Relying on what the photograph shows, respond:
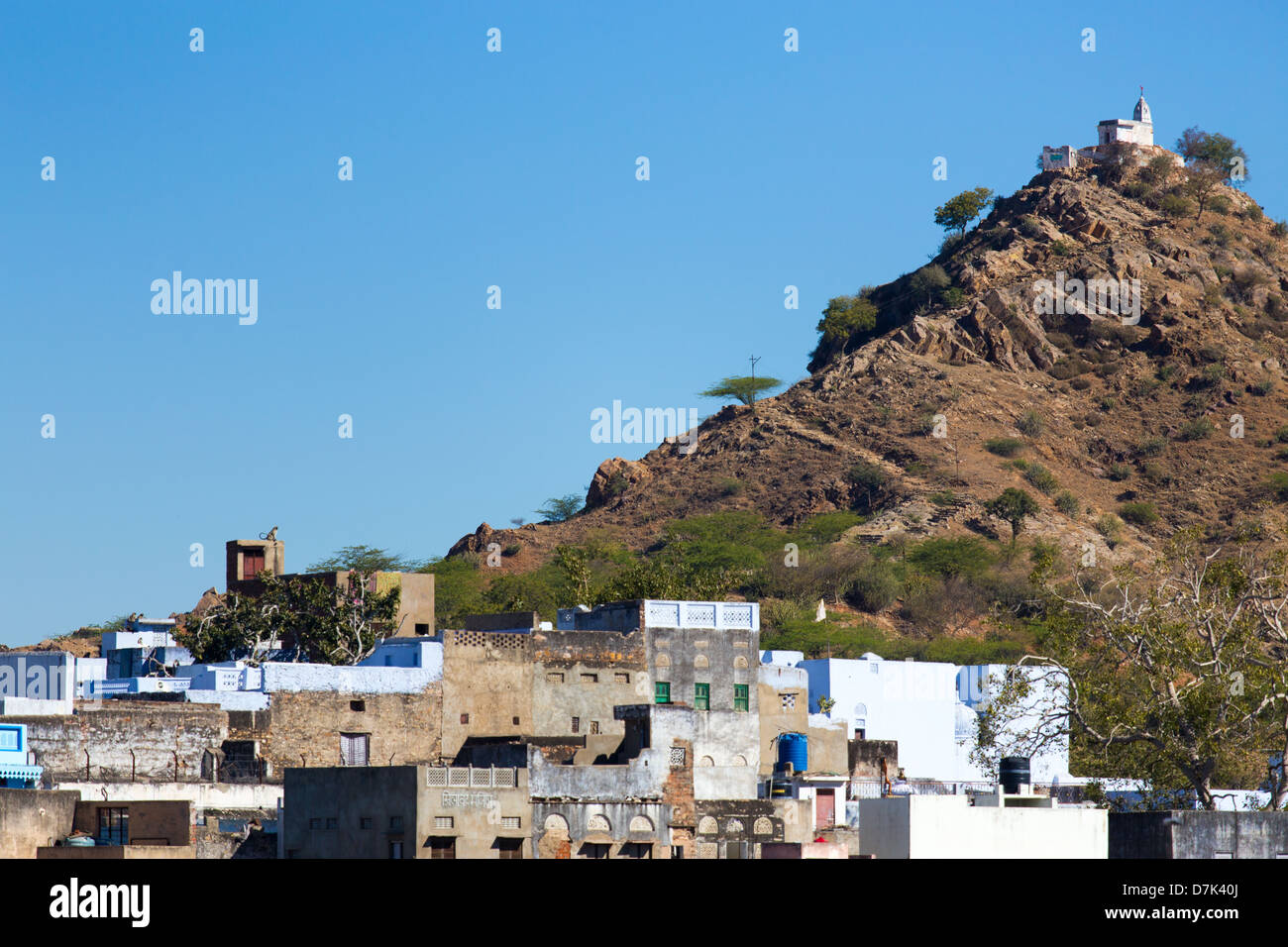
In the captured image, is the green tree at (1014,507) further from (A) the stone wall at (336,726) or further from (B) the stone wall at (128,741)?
(B) the stone wall at (128,741)

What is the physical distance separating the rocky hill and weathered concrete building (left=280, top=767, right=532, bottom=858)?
6993 centimetres

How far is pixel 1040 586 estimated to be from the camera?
4578 cm

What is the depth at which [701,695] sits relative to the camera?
174ft

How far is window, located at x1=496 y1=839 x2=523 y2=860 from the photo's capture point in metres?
37.5

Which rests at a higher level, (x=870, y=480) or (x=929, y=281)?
(x=929, y=281)

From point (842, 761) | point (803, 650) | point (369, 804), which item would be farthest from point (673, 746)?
point (803, 650)

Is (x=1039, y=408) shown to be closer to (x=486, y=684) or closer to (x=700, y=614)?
(x=700, y=614)

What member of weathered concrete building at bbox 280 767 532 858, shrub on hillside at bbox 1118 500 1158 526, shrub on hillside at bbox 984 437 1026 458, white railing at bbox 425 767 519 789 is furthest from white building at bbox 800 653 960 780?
shrub on hillside at bbox 984 437 1026 458

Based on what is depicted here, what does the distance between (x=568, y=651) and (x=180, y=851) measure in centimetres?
1953

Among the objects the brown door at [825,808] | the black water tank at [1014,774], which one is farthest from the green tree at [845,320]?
the black water tank at [1014,774]

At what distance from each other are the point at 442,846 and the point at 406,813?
92 cm

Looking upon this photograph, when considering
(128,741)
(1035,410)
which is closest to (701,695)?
(128,741)
